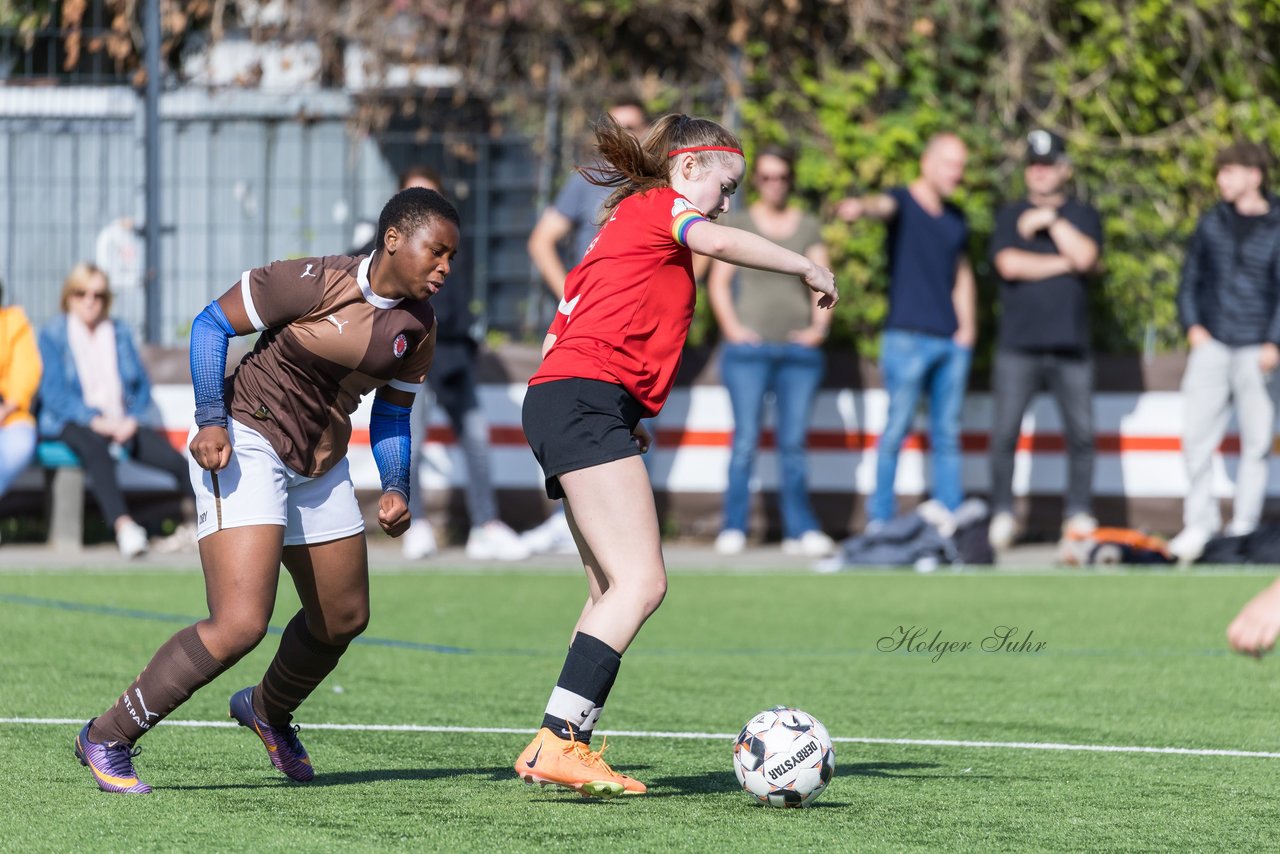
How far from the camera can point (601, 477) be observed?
4.98 metres

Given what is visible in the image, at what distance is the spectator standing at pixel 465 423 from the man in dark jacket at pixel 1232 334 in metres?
4.24

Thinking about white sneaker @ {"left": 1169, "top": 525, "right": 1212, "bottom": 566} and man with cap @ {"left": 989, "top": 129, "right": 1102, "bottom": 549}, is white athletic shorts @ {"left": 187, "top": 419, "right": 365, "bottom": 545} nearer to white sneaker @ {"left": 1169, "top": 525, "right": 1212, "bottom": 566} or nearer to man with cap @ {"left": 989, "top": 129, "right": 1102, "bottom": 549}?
man with cap @ {"left": 989, "top": 129, "right": 1102, "bottom": 549}

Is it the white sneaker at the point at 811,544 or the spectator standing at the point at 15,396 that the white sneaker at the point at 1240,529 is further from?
the spectator standing at the point at 15,396

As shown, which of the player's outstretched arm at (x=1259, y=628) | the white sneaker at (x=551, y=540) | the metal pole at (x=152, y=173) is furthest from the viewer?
the metal pole at (x=152, y=173)

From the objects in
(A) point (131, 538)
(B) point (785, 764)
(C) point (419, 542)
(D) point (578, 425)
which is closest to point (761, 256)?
(D) point (578, 425)

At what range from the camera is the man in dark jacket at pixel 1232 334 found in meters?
11.5

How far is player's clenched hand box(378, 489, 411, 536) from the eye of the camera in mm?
5133

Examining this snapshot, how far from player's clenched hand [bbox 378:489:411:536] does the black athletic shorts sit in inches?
16.2

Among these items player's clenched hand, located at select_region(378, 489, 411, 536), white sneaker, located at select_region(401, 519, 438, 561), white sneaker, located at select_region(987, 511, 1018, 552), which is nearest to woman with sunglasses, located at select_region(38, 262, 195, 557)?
white sneaker, located at select_region(401, 519, 438, 561)

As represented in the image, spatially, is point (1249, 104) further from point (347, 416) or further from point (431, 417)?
point (347, 416)

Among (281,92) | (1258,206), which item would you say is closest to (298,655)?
(1258,206)

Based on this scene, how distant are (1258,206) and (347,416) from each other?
789 centimetres

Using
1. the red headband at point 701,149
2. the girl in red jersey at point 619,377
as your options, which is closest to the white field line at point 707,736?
the girl in red jersey at point 619,377

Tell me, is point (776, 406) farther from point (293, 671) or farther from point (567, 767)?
point (567, 767)
